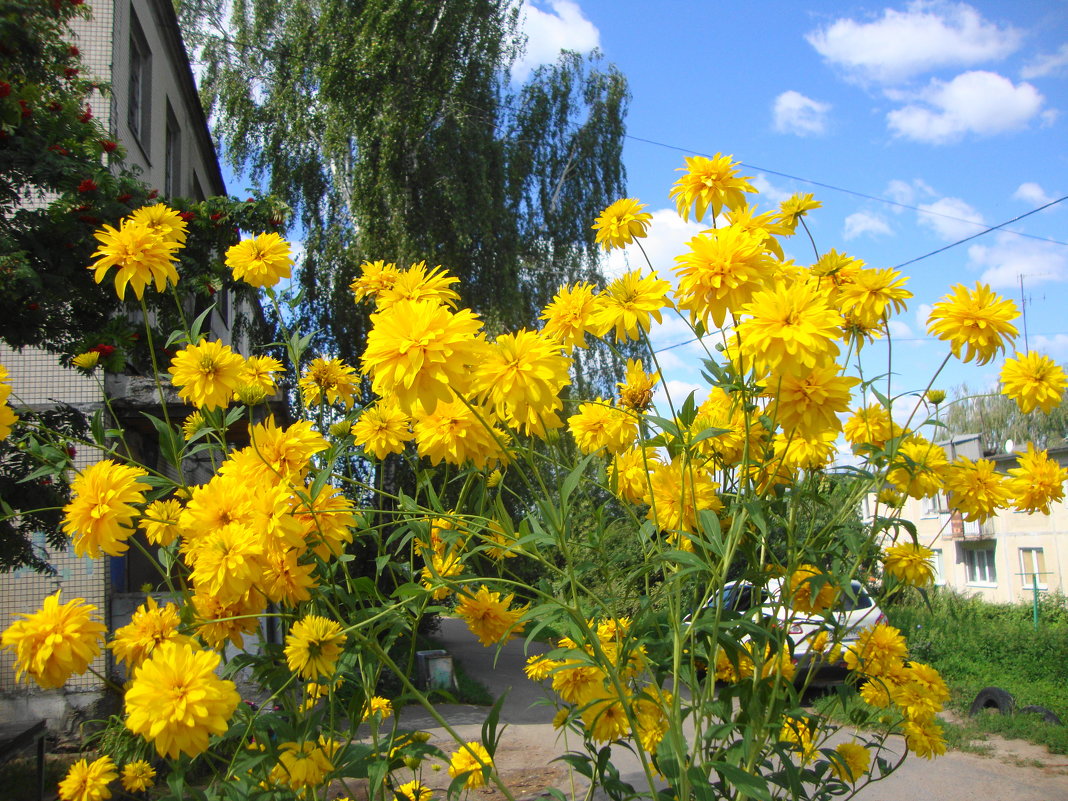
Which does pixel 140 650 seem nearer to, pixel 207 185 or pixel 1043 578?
pixel 207 185

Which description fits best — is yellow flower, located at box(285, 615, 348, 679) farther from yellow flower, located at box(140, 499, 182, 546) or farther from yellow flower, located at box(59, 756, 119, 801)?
yellow flower, located at box(59, 756, 119, 801)

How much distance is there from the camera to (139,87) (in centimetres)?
873

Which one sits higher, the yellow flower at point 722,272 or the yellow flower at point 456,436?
the yellow flower at point 722,272

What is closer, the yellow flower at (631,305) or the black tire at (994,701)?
the yellow flower at (631,305)

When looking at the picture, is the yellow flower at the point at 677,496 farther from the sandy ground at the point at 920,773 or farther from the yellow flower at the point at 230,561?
the sandy ground at the point at 920,773

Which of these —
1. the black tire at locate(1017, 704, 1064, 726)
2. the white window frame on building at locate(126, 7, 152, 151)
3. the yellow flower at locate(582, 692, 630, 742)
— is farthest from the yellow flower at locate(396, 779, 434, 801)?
the white window frame on building at locate(126, 7, 152, 151)

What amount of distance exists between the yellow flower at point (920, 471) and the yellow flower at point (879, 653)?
462mm

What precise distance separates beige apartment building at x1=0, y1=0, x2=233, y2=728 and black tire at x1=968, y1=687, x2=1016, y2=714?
696 cm

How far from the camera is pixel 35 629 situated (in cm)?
139

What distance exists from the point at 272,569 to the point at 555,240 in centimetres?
1251

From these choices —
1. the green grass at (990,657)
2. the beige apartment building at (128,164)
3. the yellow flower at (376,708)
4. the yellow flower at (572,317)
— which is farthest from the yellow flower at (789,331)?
the green grass at (990,657)

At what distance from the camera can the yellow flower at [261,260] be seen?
81.0 inches

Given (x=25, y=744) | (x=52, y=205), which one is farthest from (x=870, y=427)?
(x=52, y=205)

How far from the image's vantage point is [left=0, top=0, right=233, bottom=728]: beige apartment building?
588cm
